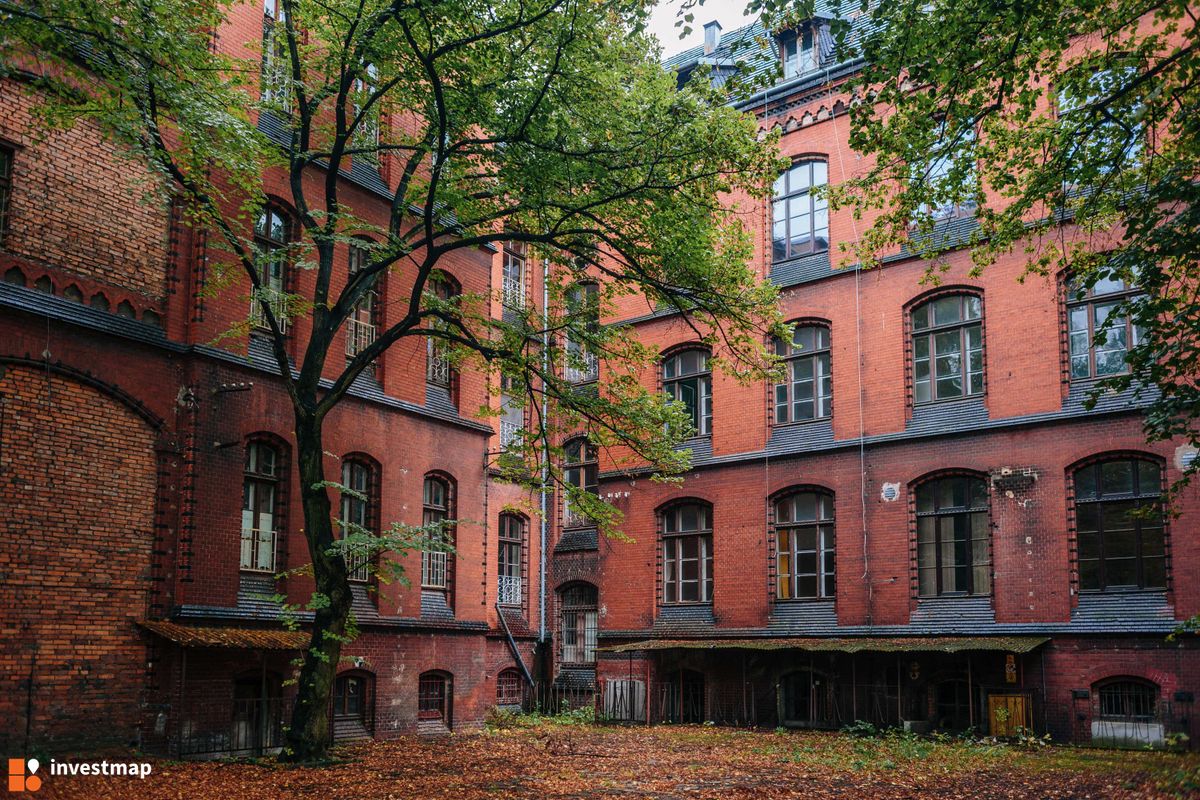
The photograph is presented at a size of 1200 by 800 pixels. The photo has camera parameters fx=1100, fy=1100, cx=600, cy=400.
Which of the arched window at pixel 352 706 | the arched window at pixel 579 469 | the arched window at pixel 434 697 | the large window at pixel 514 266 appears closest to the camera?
the arched window at pixel 352 706

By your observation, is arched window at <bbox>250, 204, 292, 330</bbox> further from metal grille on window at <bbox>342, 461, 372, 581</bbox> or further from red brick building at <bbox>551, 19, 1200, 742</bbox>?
red brick building at <bbox>551, 19, 1200, 742</bbox>

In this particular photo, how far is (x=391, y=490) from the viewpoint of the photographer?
19.2 metres

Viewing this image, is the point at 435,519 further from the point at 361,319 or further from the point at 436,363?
the point at 361,319

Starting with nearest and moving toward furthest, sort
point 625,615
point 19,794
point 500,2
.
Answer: point 19,794 < point 500,2 < point 625,615

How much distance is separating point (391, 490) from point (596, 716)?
830cm

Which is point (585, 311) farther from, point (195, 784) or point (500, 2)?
point (195, 784)

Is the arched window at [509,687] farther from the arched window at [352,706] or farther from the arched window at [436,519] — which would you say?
the arched window at [352,706]

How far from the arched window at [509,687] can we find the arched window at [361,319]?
9.67 metres

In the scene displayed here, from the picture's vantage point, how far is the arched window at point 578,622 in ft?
87.0

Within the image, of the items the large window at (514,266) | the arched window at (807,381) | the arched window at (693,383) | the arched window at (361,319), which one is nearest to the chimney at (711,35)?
the large window at (514,266)

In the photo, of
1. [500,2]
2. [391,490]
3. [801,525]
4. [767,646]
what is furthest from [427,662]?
[500,2]

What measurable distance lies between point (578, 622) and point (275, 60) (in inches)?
616

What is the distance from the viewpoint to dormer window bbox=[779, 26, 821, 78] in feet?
81.0

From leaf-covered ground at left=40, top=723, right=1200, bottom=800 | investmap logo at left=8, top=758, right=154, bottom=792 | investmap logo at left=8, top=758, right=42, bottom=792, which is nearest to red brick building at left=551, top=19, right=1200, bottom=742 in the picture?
leaf-covered ground at left=40, top=723, right=1200, bottom=800
